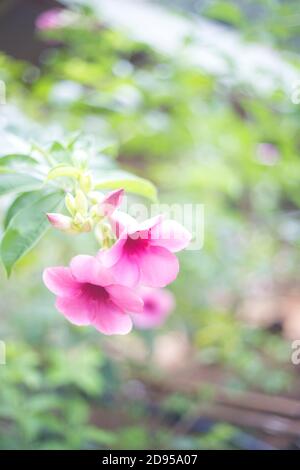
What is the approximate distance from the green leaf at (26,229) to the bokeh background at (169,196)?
346 mm

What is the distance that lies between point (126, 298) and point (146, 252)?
0.06 m

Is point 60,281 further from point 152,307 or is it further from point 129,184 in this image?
point 152,307

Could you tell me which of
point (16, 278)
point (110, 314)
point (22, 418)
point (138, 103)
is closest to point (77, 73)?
point (138, 103)

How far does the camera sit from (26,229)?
0.64 m

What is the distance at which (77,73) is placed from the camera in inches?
68.0

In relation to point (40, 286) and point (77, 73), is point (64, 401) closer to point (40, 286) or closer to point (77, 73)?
point (40, 286)

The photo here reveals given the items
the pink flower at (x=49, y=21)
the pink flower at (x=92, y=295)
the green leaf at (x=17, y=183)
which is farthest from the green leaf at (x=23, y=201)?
the pink flower at (x=49, y=21)

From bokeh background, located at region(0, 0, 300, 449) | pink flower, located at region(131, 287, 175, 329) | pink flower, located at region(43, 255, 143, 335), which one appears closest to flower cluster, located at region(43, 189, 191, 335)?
pink flower, located at region(43, 255, 143, 335)

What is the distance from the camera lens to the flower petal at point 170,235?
589mm

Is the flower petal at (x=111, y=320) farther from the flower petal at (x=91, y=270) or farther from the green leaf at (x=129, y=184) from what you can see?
the green leaf at (x=129, y=184)

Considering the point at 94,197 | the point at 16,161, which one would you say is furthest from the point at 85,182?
the point at 16,161

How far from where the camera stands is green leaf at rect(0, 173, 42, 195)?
0.68 m

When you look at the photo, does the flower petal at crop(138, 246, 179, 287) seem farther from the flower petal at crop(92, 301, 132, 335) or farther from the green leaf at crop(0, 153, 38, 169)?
the green leaf at crop(0, 153, 38, 169)

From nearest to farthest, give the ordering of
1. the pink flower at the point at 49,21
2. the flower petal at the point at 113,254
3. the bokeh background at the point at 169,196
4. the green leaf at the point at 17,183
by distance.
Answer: the flower petal at the point at 113,254 < the green leaf at the point at 17,183 < the bokeh background at the point at 169,196 < the pink flower at the point at 49,21
